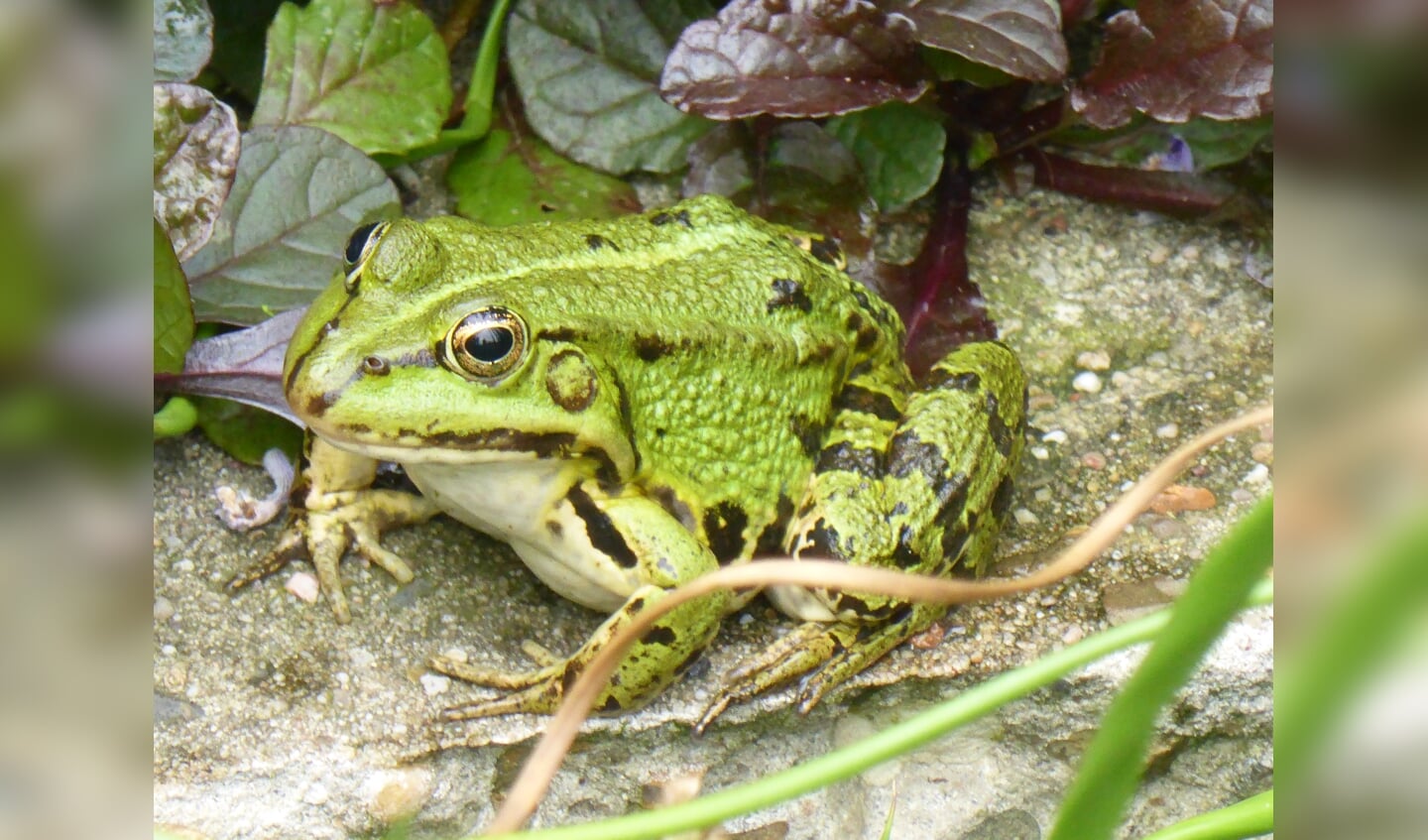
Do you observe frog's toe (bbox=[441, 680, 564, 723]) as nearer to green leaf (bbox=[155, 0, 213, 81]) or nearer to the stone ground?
the stone ground

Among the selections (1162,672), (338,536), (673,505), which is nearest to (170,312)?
(338,536)

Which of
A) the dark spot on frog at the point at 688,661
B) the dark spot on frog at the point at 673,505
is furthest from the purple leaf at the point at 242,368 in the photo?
the dark spot on frog at the point at 688,661

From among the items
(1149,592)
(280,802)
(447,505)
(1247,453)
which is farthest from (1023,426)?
(280,802)

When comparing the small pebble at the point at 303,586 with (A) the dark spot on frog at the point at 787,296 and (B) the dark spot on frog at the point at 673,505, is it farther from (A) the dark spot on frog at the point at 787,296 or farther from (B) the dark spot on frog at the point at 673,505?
(A) the dark spot on frog at the point at 787,296

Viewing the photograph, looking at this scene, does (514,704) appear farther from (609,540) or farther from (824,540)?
(824,540)
